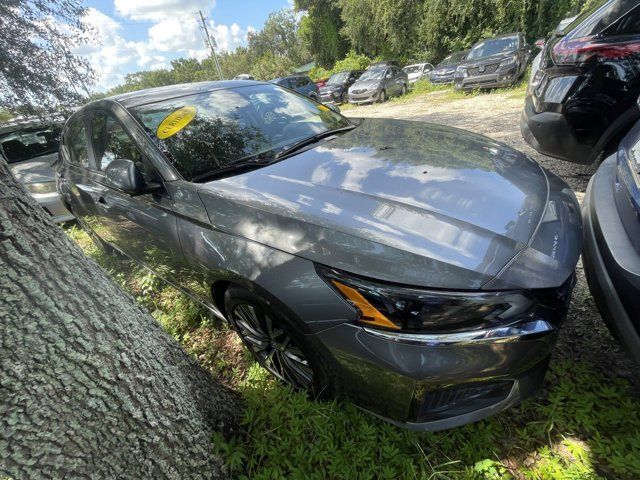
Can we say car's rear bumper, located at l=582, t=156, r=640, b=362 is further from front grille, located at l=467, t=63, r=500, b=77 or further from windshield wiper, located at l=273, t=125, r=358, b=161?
front grille, located at l=467, t=63, r=500, b=77

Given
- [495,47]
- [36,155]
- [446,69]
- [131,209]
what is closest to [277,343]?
[131,209]

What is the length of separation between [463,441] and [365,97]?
13827mm

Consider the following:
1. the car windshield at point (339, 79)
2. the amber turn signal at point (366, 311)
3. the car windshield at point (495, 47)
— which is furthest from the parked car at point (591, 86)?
the car windshield at point (339, 79)

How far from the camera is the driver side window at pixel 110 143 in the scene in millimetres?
2195

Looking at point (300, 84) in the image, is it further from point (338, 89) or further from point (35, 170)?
point (35, 170)

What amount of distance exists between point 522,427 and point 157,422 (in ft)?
5.05

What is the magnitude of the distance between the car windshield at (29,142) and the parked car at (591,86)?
6622mm

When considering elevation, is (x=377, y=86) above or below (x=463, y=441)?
above

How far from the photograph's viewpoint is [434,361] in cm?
122

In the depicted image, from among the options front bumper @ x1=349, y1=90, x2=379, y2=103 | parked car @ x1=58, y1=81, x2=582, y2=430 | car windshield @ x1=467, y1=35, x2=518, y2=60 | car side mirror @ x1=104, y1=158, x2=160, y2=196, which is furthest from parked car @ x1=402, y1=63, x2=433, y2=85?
car side mirror @ x1=104, y1=158, x2=160, y2=196

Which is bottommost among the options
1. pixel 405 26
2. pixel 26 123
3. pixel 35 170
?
pixel 35 170

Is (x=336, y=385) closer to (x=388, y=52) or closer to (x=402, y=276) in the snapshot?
(x=402, y=276)

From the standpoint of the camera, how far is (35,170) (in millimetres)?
4988

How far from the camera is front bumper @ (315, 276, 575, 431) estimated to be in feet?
4.00
